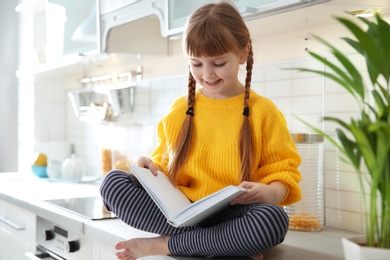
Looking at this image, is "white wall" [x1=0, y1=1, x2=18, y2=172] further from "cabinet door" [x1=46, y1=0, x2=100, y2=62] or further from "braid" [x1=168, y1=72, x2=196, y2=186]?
"braid" [x1=168, y1=72, x2=196, y2=186]

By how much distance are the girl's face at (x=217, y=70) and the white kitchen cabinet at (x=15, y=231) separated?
0.98 metres

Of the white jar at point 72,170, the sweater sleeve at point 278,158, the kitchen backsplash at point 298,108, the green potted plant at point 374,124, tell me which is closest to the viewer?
the green potted plant at point 374,124

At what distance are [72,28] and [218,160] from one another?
1.38 m

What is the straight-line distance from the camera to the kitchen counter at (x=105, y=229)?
119 cm

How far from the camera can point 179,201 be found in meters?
1.16

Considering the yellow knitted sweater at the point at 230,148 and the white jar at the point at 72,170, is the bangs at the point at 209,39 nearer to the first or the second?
the yellow knitted sweater at the point at 230,148

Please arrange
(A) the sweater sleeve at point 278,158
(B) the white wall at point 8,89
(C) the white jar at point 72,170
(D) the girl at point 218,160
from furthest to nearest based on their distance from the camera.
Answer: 1. (B) the white wall at point 8,89
2. (C) the white jar at point 72,170
3. (A) the sweater sleeve at point 278,158
4. (D) the girl at point 218,160

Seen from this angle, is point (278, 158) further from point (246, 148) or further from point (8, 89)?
point (8, 89)

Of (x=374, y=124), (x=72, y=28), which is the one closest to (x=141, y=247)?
(x=374, y=124)

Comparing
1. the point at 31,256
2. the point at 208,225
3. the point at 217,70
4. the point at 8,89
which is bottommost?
the point at 31,256

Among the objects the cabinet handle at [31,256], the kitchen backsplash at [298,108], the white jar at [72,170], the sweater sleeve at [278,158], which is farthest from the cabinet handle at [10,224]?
the sweater sleeve at [278,158]

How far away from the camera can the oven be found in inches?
61.9

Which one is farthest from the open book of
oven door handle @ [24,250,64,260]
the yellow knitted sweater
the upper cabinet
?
oven door handle @ [24,250,64,260]

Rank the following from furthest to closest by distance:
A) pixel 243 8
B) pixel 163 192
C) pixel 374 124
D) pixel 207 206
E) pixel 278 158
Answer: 1. pixel 243 8
2. pixel 278 158
3. pixel 163 192
4. pixel 207 206
5. pixel 374 124
